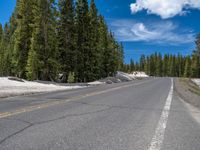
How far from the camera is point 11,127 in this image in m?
6.12

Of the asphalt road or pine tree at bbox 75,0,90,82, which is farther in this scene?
pine tree at bbox 75,0,90,82

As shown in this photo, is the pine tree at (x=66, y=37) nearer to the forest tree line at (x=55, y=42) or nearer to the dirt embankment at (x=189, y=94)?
the forest tree line at (x=55, y=42)

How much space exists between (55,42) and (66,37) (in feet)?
11.2

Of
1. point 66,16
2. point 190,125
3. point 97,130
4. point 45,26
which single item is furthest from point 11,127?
point 66,16

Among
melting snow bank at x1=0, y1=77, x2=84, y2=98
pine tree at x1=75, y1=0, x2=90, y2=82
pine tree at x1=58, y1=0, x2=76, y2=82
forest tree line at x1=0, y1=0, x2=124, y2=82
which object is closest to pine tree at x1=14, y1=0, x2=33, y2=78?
forest tree line at x1=0, y1=0, x2=124, y2=82

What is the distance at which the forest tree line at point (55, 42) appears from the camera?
31.2 metres

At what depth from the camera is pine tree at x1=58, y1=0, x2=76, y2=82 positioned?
36.2m

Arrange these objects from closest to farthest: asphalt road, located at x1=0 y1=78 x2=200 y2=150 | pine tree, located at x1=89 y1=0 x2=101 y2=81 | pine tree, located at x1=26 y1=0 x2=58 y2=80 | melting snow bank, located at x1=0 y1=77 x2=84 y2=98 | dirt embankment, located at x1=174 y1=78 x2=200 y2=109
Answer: asphalt road, located at x1=0 y1=78 x2=200 y2=150, dirt embankment, located at x1=174 y1=78 x2=200 y2=109, melting snow bank, located at x1=0 y1=77 x2=84 y2=98, pine tree, located at x1=26 y1=0 x2=58 y2=80, pine tree, located at x1=89 y1=0 x2=101 y2=81

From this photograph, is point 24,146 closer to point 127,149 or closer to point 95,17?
point 127,149

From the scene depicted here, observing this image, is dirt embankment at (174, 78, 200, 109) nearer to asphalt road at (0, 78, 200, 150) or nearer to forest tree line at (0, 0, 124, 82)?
asphalt road at (0, 78, 200, 150)

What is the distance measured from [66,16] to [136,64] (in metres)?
146

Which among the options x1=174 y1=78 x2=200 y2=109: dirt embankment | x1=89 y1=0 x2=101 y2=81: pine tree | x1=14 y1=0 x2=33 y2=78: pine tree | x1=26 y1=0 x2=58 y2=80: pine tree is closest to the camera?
x1=174 y1=78 x2=200 y2=109: dirt embankment

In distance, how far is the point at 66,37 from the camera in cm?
3641

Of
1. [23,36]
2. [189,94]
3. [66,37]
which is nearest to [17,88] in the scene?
[189,94]
